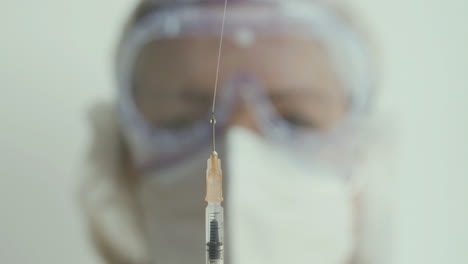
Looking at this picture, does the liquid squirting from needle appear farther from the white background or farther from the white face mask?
the white background

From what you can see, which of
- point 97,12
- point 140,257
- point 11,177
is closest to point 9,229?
point 11,177

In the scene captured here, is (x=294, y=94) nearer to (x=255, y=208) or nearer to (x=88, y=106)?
(x=255, y=208)

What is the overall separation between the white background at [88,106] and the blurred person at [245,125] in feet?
0.13

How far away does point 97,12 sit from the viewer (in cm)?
95

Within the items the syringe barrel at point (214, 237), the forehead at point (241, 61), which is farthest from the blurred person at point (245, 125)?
the syringe barrel at point (214, 237)

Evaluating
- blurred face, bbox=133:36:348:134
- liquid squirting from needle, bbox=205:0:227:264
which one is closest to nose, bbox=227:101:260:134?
blurred face, bbox=133:36:348:134

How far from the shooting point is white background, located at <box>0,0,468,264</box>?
914 millimetres

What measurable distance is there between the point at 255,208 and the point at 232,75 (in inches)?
9.1

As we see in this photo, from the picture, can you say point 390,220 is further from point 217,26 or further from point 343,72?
point 217,26

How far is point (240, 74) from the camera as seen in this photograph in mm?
912

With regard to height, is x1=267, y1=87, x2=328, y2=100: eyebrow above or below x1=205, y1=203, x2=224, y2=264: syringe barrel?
above

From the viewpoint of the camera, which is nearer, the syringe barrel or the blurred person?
the syringe barrel

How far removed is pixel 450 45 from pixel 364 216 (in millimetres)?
363

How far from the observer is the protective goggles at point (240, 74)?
90 centimetres
